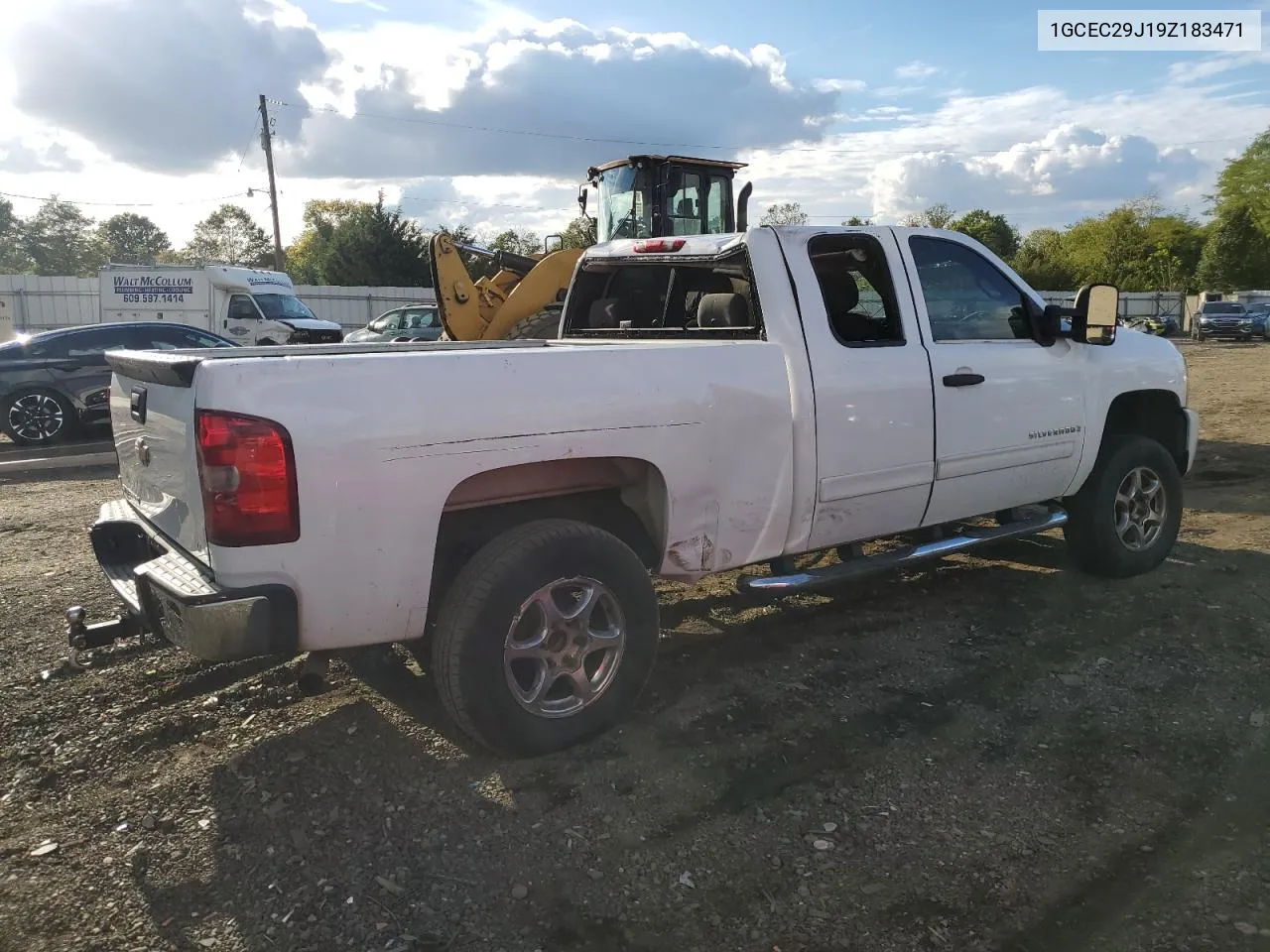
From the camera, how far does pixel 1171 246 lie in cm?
5744

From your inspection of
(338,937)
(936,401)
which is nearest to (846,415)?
(936,401)

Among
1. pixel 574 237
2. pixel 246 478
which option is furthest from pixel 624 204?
pixel 574 237

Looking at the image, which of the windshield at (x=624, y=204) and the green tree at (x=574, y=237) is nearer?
the windshield at (x=624, y=204)

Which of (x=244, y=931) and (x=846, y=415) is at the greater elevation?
(x=846, y=415)

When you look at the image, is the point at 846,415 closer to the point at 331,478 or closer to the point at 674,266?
the point at 674,266

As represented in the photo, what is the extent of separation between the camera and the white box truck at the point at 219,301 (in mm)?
22141

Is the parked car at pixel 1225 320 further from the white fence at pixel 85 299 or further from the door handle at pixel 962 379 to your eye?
the door handle at pixel 962 379

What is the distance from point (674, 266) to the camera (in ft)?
16.8

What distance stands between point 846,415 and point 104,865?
123 inches

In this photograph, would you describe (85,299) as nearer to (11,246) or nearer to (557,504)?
(557,504)

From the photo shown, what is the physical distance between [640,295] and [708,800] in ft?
10.0

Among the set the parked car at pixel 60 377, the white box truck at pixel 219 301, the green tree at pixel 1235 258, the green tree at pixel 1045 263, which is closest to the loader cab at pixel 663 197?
the parked car at pixel 60 377

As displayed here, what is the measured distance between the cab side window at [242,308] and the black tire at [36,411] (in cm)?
1122

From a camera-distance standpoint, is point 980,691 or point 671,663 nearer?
point 980,691
